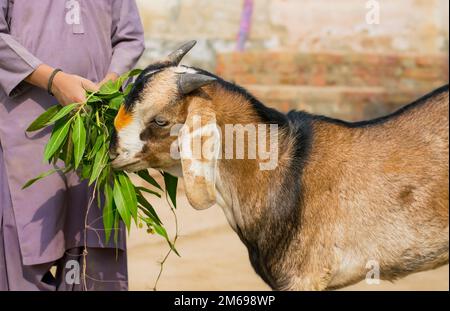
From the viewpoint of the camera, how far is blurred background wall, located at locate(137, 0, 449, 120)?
12297 millimetres

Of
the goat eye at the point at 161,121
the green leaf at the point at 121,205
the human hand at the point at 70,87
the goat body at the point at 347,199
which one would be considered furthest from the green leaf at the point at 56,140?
the goat body at the point at 347,199

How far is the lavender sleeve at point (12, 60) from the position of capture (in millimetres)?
4605

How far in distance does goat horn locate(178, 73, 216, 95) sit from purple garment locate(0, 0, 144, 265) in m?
0.70

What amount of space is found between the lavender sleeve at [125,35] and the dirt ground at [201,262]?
9.16ft

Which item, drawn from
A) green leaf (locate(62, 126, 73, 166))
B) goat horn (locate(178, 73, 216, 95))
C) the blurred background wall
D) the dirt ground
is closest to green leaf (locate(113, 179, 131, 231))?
green leaf (locate(62, 126, 73, 166))

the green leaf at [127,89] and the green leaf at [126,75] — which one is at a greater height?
the green leaf at [126,75]

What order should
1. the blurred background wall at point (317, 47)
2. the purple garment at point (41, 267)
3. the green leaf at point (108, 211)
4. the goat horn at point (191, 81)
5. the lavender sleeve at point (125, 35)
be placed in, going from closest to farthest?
1. the goat horn at point (191, 81)
2. the green leaf at point (108, 211)
3. the purple garment at point (41, 267)
4. the lavender sleeve at point (125, 35)
5. the blurred background wall at point (317, 47)

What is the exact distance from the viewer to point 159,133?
435 cm

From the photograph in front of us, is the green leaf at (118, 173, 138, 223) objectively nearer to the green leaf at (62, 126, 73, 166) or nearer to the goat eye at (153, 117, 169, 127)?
the green leaf at (62, 126, 73, 166)

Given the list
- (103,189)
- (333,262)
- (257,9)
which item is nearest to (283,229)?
(333,262)

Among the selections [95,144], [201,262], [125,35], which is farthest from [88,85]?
[201,262]

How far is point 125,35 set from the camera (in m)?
4.98

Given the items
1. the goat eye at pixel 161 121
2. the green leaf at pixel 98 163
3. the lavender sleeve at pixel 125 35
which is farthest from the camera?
the lavender sleeve at pixel 125 35

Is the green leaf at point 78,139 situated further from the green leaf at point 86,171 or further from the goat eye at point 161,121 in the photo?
the goat eye at point 161,121
